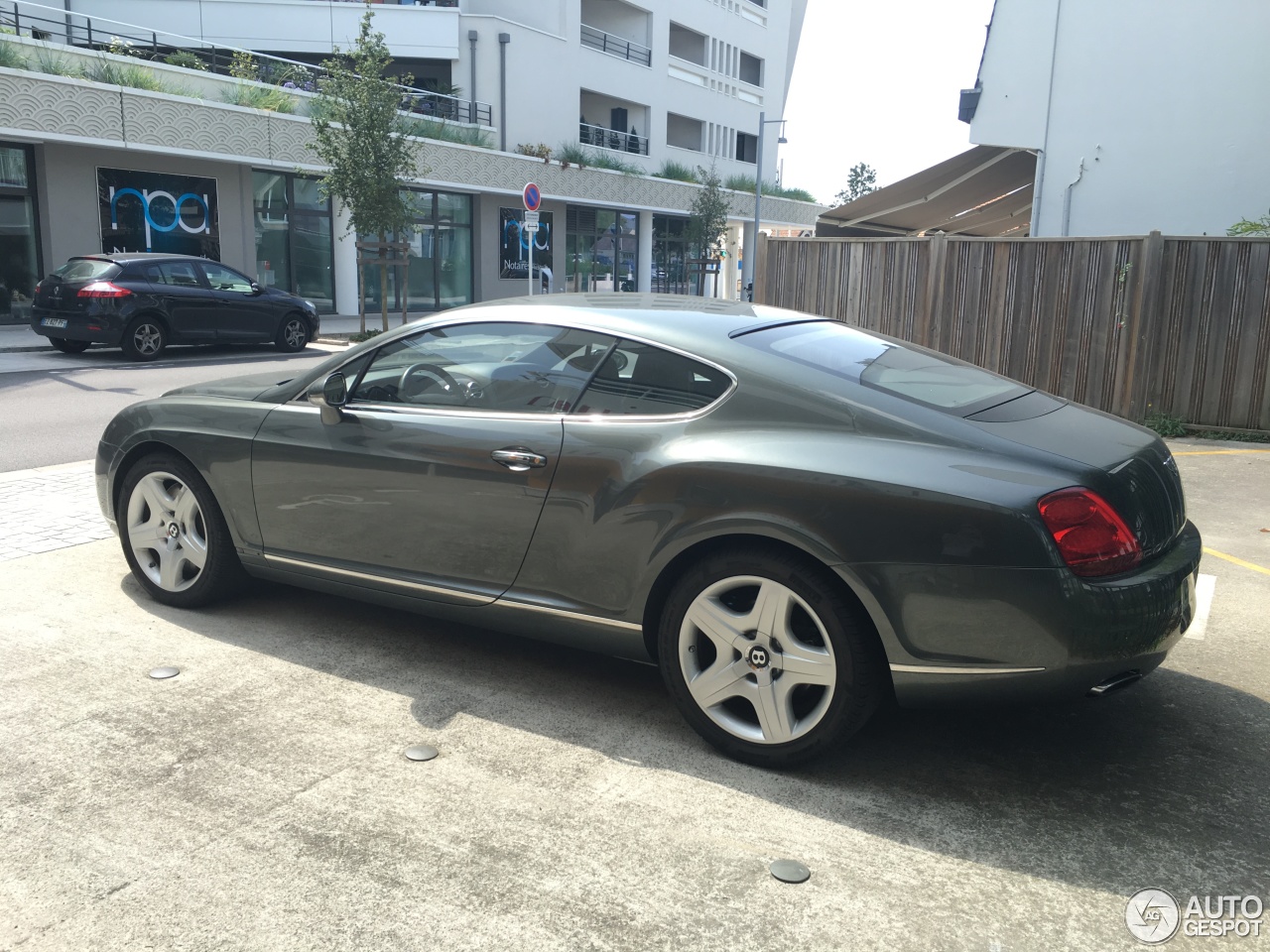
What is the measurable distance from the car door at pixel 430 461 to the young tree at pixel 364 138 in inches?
688

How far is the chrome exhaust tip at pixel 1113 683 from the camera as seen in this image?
3139 mm

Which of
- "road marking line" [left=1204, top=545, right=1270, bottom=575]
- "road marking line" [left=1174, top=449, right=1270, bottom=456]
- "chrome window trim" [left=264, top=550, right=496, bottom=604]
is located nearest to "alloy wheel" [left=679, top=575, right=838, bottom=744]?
"chrome window trim" [left=264, top=550, right=496, bottom=604]

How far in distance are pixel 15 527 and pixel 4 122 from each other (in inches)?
671

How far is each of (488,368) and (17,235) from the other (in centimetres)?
2159

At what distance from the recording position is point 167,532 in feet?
15.7

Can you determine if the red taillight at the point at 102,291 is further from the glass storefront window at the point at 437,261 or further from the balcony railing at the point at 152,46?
the glass storefront window at the point at 437,261

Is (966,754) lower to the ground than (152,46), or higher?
lower

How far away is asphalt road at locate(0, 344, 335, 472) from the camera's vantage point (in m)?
9.20

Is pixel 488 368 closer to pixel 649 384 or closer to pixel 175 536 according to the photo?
pixel 649 384

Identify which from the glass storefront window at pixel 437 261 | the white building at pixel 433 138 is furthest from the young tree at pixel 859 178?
the glass storefront window at pixel 437 261

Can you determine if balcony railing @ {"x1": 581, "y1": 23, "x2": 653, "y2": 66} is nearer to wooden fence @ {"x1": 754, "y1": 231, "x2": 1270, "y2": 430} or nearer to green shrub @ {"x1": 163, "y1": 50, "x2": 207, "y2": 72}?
green shrub @ {"x1": 163, "y1": 50, "x2": 207, "y2": 72}

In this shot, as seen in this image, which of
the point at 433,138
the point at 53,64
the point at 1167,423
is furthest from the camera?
the point at 433,138

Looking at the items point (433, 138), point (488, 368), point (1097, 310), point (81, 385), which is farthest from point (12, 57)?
point (488, 368)

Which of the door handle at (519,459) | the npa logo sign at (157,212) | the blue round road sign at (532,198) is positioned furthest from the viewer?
the npa logo sign at (157,212)
